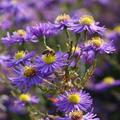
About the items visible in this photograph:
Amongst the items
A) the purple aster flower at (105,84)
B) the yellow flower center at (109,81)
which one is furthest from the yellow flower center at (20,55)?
the yellow flower center at (109,81)

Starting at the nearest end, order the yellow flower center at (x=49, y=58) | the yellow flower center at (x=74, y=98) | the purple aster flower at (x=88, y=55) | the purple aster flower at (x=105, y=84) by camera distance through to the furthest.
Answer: the yellow flower center at (x=74, y=98) → the yellow flower center at (x=49, y=58) → the purple aster flower at (x=88, y=55) → the purple aster flower at (x=105, y=84)

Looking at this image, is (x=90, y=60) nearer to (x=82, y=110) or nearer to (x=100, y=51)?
(x=100, y=51)

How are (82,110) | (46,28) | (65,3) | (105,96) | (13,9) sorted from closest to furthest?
→ (82,110) < (46,28) < (13,9) < (105,96) < (65,3)

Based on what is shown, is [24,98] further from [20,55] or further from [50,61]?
[50,61]

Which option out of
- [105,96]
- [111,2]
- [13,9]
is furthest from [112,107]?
[111,2]

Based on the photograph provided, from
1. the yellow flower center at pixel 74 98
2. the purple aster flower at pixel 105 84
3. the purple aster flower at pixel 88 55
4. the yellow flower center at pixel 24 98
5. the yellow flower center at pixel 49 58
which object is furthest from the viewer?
the purple aster flower at pixel 105 84

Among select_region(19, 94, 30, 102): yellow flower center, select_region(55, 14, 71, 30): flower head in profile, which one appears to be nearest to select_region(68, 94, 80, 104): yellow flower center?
select_region(55, 14, 71, 30): flower head in profile

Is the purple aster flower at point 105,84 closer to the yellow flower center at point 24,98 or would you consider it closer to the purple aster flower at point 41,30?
the yellow flower center at point 24,98
